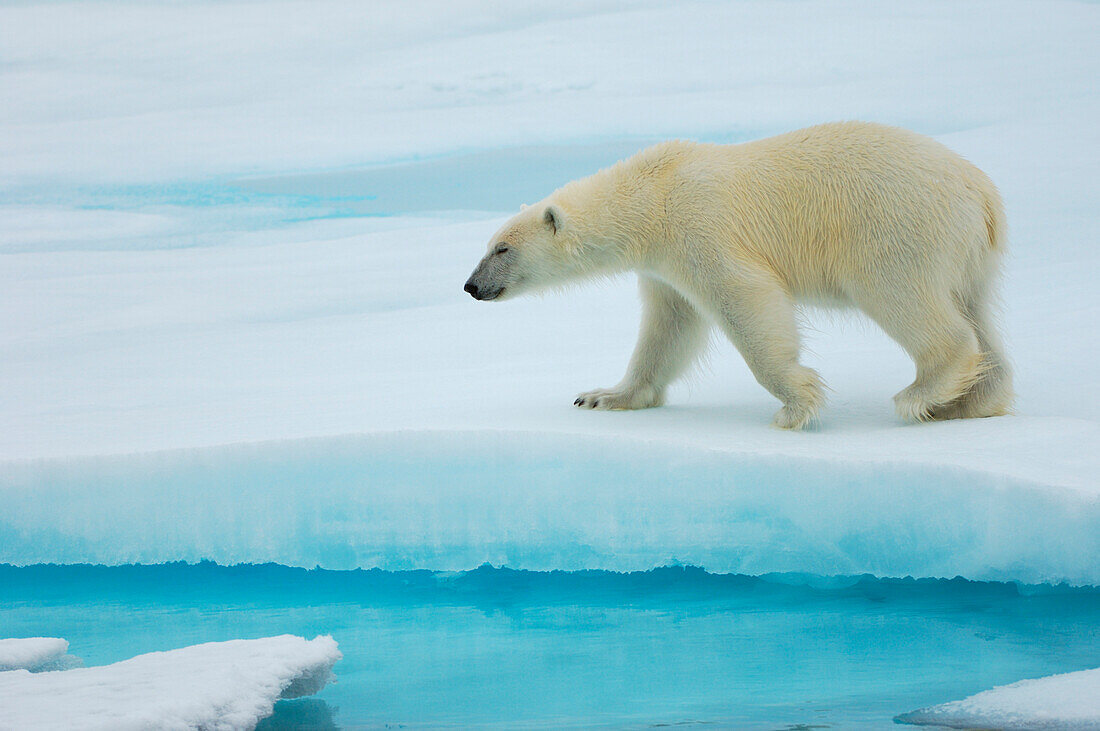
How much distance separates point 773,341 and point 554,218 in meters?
0.94

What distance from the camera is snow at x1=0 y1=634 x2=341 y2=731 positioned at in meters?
2.41

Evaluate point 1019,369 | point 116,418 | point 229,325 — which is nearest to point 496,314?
point 229,325

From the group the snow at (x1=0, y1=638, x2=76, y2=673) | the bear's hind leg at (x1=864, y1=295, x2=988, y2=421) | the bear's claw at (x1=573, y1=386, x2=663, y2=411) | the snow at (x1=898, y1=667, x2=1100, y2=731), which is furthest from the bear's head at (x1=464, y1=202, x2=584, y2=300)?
the snow at (x1=898, y1=667, x2=1100, y2=731)

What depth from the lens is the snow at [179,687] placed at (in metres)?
2.41

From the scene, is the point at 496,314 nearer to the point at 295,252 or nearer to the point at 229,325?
the point at 229,325

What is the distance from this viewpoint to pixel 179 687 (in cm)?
254

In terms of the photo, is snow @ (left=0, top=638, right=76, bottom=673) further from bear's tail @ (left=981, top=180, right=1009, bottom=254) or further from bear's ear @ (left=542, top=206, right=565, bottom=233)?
bear's tail @ (left=981, top=180, right=1009, bottom=254)

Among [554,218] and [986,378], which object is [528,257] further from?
[986,378]

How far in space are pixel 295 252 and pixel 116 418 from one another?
624 cm

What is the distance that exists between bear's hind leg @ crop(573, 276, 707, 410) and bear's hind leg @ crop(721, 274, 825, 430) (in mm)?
521

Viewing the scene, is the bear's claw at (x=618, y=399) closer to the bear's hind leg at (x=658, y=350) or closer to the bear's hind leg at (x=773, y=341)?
the bear's hind leg at (x=658, y=350)

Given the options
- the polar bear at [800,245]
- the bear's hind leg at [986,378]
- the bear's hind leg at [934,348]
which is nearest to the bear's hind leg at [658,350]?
the polar bear at [800,245]

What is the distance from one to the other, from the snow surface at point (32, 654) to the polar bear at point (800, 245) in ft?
6.35

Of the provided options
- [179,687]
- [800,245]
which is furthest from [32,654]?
[800,245]
